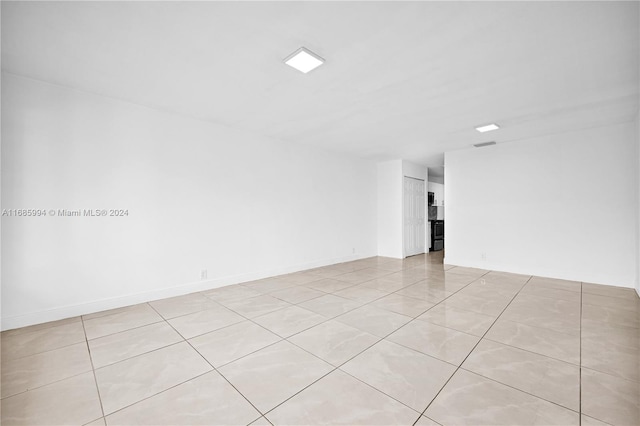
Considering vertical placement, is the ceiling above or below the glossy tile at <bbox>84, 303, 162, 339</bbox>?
above

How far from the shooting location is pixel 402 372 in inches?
77.0

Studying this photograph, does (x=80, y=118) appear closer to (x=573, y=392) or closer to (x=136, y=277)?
(x=136, y=277)

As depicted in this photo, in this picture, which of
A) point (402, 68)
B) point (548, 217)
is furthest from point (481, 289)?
point (402, 68)

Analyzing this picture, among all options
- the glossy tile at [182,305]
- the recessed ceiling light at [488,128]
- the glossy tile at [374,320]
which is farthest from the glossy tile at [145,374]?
the recessed ceiling light at [488,128]

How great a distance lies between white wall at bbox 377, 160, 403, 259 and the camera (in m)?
7.02

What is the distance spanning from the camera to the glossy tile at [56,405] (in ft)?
5.02

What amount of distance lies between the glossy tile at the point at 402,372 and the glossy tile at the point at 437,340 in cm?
11

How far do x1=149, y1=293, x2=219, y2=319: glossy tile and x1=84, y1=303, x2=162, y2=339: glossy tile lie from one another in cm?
11

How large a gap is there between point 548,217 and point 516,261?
40.0 inches

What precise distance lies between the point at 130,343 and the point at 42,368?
1.87ft

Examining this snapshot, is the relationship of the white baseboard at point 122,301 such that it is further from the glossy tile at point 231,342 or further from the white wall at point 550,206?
the white wall at point 550,206

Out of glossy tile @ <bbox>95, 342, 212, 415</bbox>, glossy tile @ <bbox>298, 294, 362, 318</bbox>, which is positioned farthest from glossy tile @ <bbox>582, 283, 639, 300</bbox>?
glossy tile @ <bbox>95, 342, 212, 415</bbox>

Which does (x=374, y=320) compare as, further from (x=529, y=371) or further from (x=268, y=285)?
(x=268, y=285)

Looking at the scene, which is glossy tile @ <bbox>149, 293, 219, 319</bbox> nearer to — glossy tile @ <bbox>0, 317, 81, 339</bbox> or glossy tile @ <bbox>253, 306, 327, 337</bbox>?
glossy tile @ <bbox>0, 317, 81, 339</bbox>
